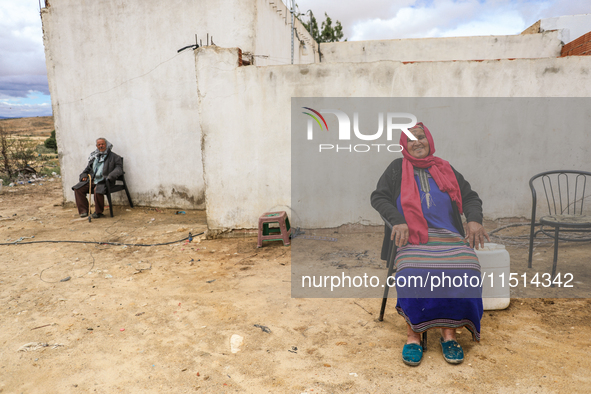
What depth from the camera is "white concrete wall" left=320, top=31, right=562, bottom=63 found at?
976 cm

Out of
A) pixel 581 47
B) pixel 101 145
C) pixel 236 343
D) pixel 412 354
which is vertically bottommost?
pixel 236 343

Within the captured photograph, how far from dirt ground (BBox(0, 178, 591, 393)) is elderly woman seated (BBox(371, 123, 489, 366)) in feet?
0.75

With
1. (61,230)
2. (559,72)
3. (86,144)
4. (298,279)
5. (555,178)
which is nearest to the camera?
(298,279)

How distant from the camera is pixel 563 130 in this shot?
4.38 metres

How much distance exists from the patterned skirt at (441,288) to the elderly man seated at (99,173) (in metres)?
6.01

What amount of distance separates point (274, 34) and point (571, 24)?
858cm

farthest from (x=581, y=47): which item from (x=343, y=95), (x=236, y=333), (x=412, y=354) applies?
(x=236, y=333)

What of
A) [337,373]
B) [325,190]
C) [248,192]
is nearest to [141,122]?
[248,192]

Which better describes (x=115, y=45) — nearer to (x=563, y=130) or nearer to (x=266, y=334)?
(x=266, y=334)

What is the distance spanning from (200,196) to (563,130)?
578 cm

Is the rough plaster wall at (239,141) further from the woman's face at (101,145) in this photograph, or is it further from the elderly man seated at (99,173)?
the woman's face at (101,145)

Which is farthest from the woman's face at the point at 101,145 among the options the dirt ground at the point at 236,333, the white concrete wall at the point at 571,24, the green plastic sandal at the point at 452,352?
the white concrete wall at the point at 571,24

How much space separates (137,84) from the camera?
703cm

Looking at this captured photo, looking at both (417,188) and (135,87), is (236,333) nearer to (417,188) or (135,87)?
(417,188)
